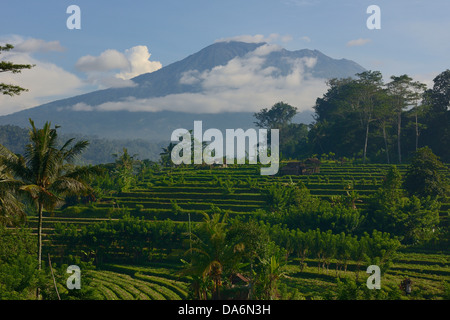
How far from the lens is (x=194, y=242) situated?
17.6 metres

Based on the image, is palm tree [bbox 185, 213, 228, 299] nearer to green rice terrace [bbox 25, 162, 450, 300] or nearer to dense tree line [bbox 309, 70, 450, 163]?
green rice terrace [bbox 25, 162, 450, 300]

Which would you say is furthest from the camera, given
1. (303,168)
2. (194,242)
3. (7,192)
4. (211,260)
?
(303,168)

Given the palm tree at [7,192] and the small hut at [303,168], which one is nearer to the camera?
the palm tree at [7,192]

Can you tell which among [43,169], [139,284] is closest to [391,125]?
[139,284]

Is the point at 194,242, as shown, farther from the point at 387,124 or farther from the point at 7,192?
the point at 387,124

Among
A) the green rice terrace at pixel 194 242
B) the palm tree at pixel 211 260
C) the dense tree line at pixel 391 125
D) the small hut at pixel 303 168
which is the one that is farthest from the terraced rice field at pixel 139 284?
the dense tree line at pixel 391 125

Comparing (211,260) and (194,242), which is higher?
(194,242)

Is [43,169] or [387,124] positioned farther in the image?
[387,124]

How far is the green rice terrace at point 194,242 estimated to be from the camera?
19875 mm

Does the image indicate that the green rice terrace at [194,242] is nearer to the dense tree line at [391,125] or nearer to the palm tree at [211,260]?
the palm tree at [211,260]

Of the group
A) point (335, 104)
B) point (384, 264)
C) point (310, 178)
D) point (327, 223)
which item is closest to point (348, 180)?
point (310, 178)

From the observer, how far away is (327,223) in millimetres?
30156

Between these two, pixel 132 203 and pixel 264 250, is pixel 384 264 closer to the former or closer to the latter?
pixel 264 250

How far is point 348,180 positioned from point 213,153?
28.0m
